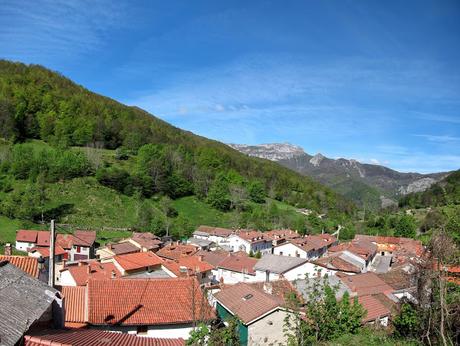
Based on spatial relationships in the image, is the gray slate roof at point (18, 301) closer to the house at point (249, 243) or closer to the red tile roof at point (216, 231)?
the house at point (249, 243)

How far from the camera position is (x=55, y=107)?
381ft

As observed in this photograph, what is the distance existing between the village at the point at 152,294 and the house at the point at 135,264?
0.09 m

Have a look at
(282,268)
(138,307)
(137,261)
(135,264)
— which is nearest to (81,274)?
(135,264)

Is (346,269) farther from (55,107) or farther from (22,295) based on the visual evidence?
(55,107)

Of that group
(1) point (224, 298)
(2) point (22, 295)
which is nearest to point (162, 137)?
(1) point (224, 298)

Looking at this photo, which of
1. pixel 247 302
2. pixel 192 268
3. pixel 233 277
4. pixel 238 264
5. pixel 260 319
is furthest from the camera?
pixel 238 264

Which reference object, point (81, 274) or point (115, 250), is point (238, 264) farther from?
point (81, 274)

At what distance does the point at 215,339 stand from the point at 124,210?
63070 mm

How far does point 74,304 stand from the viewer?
18.4 metres

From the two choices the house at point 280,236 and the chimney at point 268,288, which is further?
the house at point 280,236

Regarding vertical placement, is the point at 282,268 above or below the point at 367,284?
below

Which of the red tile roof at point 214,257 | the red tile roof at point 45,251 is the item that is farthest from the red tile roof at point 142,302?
the red tile roof at point 45,251

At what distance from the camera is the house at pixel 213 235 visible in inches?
2608

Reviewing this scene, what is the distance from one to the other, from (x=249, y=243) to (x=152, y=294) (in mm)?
43773
